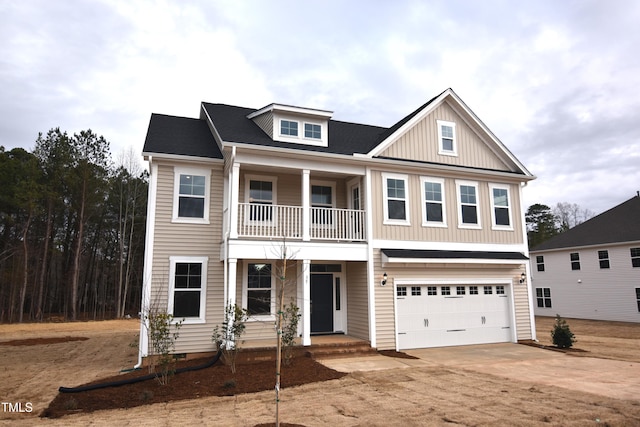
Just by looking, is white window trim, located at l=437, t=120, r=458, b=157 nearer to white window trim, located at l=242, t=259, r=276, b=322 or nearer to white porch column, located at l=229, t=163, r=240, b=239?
white window trim, located at l=242, t=259, r=276, b=322

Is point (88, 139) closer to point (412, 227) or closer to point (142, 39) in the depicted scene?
point (142, 39)

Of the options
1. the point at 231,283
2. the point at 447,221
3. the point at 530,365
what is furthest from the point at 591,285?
the point at 231,283

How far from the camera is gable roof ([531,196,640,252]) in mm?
22069

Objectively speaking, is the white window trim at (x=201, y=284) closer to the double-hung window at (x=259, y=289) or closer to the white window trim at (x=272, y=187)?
the double-hung window at (x=259, y=289)

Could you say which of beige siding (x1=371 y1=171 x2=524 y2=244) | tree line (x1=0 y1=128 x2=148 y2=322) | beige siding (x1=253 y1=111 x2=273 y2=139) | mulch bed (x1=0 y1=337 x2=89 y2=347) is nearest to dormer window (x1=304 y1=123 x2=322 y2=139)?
beige siding (x1=253 y1=111 x2=273 y2=139)

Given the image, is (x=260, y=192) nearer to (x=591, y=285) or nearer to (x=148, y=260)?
(x=148, y=260)

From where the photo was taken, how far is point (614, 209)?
25.4m

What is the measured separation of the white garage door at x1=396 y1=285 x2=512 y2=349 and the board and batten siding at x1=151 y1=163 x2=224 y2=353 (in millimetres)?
5997

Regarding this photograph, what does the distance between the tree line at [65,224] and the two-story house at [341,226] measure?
17761 millimetres

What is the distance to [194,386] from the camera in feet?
27.4

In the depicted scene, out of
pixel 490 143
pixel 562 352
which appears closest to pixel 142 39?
pixel 490 143

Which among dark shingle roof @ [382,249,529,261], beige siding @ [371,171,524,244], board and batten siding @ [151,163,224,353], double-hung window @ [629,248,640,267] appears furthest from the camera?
double-hung window @ [629,248,640,267]

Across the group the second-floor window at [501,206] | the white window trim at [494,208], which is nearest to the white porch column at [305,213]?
the white window trim at [494,208]

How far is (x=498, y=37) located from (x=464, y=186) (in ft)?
18.2
